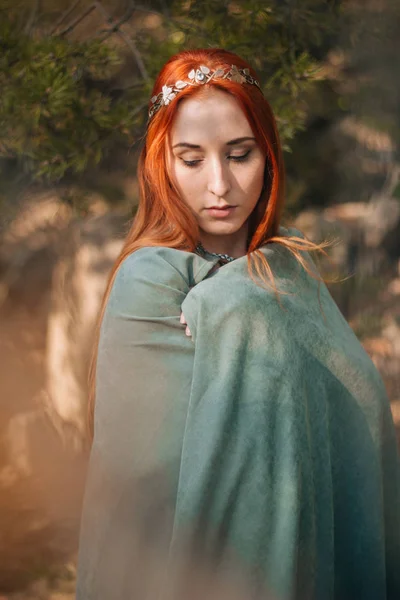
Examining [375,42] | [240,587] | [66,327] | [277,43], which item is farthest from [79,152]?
[240,587]

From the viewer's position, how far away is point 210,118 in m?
1.51

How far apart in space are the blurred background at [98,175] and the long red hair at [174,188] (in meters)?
0.63

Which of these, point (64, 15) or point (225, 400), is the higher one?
point (64, 15)

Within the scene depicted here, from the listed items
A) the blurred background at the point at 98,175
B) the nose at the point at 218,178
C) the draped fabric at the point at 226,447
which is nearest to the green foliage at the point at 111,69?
the blurred background at the point at 98,175

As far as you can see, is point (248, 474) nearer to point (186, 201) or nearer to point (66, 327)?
point (186, 201)

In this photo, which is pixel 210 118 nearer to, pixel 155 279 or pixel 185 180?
pixel 185 180

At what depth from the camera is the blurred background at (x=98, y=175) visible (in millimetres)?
2457

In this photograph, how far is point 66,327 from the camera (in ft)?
10.5

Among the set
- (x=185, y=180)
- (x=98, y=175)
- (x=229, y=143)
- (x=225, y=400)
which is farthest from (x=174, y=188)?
(x=98, y=175)

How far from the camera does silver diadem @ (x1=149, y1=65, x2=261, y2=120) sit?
154cm

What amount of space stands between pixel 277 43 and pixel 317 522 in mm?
1635

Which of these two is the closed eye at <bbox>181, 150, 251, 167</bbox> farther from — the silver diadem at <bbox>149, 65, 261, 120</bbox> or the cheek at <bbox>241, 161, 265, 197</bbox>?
the silver diadem at <bbox>149, 65, 261, 120</bbox>

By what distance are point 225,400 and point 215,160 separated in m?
0.46

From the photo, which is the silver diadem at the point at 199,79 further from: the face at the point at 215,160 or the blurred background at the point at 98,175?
the blurred background at the point at 98,175
